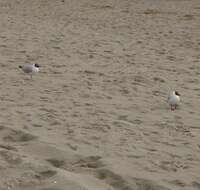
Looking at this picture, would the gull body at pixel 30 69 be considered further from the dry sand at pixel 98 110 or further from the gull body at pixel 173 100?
the gull body at pixel 173 100

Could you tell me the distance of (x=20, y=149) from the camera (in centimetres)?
476

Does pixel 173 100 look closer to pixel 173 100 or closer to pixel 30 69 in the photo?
pixel 173 100

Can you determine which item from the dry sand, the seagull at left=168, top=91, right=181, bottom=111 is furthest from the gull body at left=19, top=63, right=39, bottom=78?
the seagull at left=168, top=91, right=181, bottom=111

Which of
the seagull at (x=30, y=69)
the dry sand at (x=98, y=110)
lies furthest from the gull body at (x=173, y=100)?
the seagull at (x=30, y=69)

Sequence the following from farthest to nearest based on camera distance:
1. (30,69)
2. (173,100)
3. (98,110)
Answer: (30,69) < (173,100) < (98,110)

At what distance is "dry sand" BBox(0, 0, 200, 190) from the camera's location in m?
4.31

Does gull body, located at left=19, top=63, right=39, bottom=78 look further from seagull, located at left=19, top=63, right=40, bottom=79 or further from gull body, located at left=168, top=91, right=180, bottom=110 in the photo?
gull body, located at left=168, top=91, right=180, bottom=110

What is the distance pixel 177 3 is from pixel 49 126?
623 inches

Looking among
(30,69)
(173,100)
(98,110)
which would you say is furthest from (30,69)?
(173,100)

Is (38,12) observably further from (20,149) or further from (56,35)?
(20,149)

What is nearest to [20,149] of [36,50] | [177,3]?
[36,50]

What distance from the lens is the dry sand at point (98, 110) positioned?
14.1ft

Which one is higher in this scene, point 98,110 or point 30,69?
point 30,69

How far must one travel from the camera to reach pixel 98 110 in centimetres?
625
